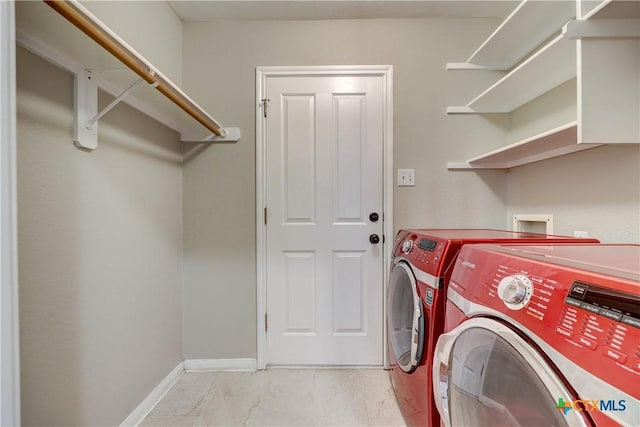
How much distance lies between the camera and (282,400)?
152cm

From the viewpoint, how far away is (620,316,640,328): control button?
0.42m

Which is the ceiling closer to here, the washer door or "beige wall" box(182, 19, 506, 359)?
"beige wall" box(182, 19, 506, 359)

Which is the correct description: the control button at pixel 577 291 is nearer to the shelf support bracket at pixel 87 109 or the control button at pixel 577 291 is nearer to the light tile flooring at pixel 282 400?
the light tile flooring at pixel 282 400

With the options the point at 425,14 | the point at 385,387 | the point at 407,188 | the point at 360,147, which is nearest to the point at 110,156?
the point at 360,147

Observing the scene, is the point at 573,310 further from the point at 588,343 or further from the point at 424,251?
the point at 424,251

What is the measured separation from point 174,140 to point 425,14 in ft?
5.89

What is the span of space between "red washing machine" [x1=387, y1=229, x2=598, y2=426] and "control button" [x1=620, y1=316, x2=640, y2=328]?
564 millimetres

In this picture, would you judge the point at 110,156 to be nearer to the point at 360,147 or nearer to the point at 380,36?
the point at 360,147

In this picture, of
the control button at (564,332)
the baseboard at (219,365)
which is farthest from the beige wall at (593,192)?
the baseboard at (219,365)

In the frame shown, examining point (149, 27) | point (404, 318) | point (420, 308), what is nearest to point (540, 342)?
point (420, 308)

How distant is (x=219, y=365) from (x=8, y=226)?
151cm

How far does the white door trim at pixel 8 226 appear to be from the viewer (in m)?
0.65

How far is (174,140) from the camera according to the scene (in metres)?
1.77

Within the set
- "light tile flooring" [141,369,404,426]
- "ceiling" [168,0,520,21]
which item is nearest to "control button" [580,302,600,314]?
"light tile flooring" [141,369,404,426]
